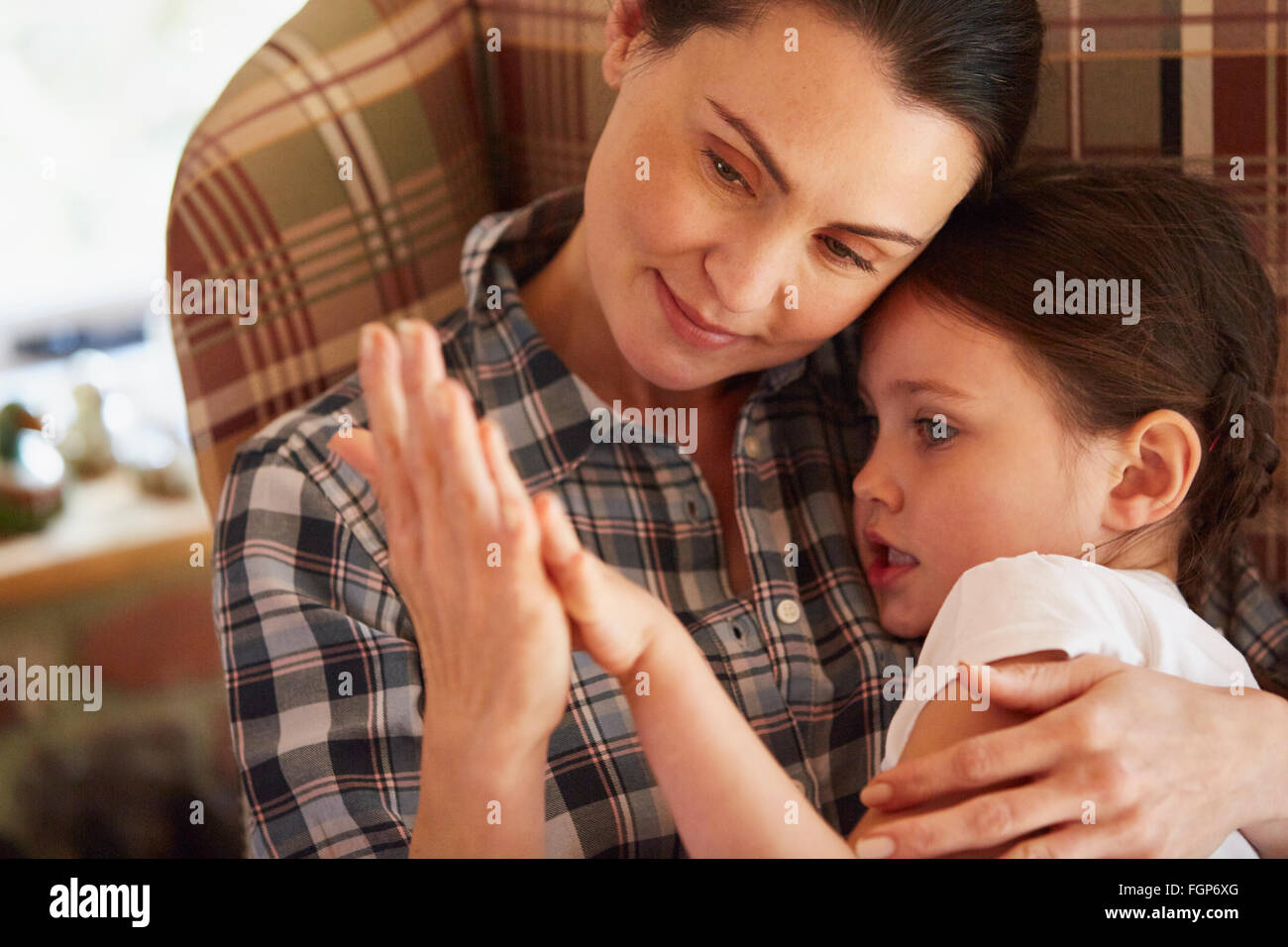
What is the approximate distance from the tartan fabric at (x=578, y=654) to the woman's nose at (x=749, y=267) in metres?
0.20

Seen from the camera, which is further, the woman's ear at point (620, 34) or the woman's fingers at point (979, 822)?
the woman's ear at point (620, 34)

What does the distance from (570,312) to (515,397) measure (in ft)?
0.43

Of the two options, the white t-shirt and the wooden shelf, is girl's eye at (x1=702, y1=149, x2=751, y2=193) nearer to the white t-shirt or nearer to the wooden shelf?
the white t-shirt

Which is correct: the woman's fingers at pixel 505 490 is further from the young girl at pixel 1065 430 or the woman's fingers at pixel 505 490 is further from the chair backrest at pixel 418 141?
the chair backrest at pixel 418 141

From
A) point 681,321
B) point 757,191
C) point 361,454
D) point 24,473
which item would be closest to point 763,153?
point 757,191

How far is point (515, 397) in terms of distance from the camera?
0.96 metres

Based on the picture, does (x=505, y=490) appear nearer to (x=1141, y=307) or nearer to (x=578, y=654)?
(x=578, y=654)

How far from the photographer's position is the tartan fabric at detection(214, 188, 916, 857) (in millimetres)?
803

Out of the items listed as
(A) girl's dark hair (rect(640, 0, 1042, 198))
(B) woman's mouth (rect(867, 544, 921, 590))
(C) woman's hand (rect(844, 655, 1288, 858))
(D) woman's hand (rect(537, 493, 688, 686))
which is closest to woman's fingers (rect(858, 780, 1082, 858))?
(C) woman's hand (rect(844, 655, 1288, 858))

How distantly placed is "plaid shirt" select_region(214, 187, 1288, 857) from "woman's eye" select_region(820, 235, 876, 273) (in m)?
0.20

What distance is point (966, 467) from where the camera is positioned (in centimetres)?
89

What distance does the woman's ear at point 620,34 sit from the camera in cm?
90

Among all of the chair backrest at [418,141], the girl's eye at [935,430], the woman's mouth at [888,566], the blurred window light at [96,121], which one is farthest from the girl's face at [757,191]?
the blurred window light at [96,121]
